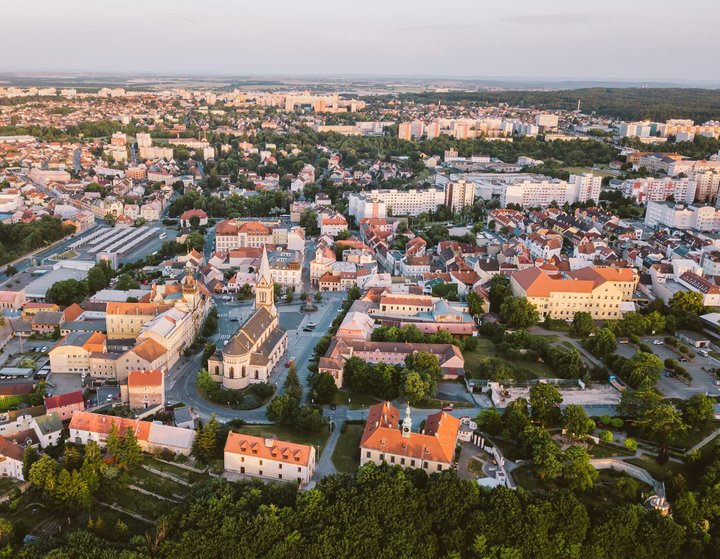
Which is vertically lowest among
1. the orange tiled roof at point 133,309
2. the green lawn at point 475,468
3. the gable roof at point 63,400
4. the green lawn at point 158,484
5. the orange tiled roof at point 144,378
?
the green lawn at point 158,484

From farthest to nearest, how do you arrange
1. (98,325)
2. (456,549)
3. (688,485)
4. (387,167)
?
(387,167) → (98,325) → (688,485) → (456,549)

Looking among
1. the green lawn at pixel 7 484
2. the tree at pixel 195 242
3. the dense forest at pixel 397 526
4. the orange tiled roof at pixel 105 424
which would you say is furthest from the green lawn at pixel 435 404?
the tree at pixel 195 242

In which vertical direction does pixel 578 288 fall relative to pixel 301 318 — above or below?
above

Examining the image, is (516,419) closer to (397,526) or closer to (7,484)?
(397,526)

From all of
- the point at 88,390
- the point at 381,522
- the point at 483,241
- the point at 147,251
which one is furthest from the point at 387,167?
the point at 381,522

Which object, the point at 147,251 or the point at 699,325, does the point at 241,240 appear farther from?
the point at 699,325

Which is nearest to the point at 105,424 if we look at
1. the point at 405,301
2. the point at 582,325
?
the point at 405,301

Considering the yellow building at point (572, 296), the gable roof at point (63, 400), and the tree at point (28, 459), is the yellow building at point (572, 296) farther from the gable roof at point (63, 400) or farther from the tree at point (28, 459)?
the tree at point (28, 459)
